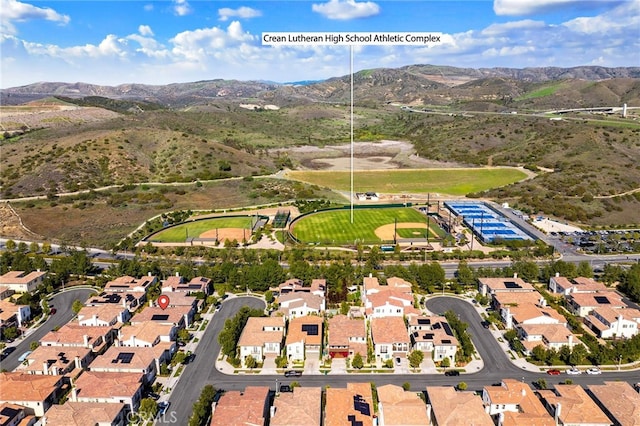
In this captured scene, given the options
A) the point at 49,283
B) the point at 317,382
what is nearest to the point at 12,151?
the point at 49,283

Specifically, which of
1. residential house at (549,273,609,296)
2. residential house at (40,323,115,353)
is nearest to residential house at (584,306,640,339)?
residential house at (549,273,609,296)

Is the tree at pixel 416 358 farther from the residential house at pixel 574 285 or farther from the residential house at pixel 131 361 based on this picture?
the residential house at pixel 574 285

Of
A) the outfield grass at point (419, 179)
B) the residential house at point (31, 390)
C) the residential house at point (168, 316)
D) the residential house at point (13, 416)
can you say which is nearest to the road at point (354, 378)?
the residential house at point (168, 316)

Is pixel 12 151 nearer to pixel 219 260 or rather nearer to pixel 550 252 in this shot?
pixel 219 260

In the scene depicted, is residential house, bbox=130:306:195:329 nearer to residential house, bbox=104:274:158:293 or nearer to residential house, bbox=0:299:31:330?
residential house, bbox=104:274:158:293

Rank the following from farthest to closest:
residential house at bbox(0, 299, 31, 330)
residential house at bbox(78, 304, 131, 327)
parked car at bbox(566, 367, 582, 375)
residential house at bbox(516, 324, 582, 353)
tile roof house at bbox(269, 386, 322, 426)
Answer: residential house at bbox(0, 299, 31, 330) < residential house at bbox(78, 304, 131, 327) < residential house at bbox(516, 324, 582, 353) < parked car at bbox(566, 367, 582, 375) < tile roof house at bbox(269, 386, 322, 426)
